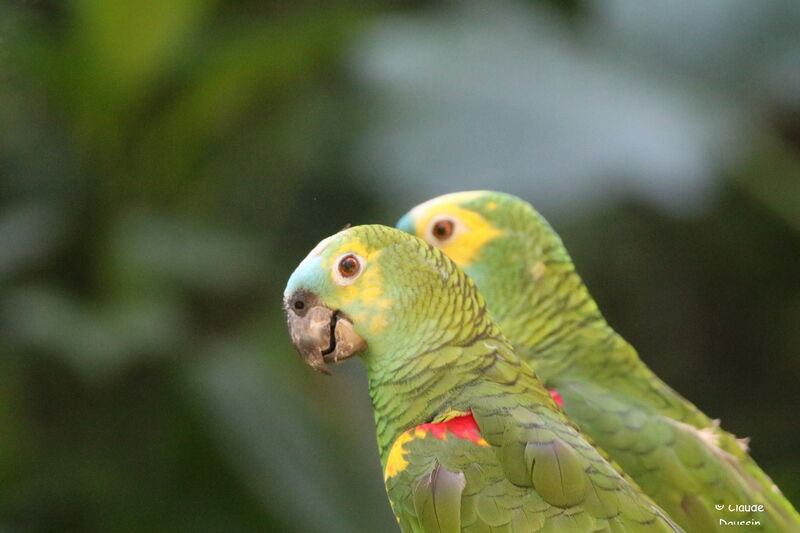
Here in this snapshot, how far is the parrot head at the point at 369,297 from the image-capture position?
2.61 feet

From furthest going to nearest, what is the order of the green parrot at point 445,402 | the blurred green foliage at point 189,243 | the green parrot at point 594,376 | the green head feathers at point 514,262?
the blurred green foliage at point 189,243 → the green head feathers at point 514,262 → the green parrot at point 594,376 → the green parrot at point 445,402

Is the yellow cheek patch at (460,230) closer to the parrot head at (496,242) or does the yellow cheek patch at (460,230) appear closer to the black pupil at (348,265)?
the parrot head at (496,242)

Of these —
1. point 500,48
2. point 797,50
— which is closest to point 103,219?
point 500,48

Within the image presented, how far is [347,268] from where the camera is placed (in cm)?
80

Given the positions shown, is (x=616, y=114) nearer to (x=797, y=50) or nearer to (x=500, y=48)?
(x=500, y=48)

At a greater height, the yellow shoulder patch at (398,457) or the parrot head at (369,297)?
the parrot head at (369,297)

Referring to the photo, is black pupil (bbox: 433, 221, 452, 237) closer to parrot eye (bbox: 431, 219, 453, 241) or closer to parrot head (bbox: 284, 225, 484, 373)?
parrot eye (bbox: 431, 219, 453, 241)

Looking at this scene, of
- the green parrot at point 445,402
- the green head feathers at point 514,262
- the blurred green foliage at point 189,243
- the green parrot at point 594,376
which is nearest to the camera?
the green parrot at point 445,402

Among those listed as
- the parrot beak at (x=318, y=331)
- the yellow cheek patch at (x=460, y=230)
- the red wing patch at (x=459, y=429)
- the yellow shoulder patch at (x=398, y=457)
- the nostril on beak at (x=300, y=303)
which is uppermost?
the yellow cheek patch at (x=460, y=230)

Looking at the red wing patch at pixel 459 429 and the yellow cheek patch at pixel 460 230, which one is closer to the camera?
the red wing patch at pixel 459 429

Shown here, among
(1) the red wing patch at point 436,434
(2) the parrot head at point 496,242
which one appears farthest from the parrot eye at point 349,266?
(2) the parrot head at point 496,242

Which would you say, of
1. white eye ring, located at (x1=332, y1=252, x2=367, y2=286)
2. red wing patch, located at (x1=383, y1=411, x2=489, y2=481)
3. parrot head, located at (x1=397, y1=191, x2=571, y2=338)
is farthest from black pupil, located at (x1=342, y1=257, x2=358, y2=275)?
parrot head, located at (x1=397, y1=191, x2=571, y2=338)

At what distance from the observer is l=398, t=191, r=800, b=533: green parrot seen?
2.97 feet

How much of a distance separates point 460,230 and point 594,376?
0.67 ft
